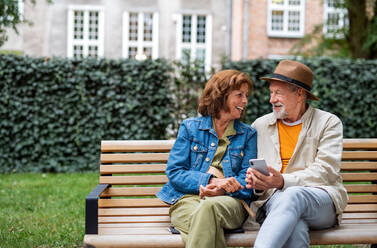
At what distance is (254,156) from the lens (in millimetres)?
3615

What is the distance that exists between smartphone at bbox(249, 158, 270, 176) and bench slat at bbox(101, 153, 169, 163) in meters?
0.99

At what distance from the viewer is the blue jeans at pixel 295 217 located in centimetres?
289

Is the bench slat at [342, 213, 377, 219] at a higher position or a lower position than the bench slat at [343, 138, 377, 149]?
lower

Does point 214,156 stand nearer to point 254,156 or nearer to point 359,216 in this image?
point 254,156

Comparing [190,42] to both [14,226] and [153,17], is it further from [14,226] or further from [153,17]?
[14,226]

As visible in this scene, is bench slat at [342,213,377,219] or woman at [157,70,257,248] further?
bench slat at [342,213,377,219]

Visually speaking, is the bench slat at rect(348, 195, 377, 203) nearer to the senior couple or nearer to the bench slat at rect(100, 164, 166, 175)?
the senior couple

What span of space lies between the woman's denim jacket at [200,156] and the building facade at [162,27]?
1757cm

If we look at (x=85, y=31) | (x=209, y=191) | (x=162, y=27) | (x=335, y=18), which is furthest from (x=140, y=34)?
(x=209, y=191)

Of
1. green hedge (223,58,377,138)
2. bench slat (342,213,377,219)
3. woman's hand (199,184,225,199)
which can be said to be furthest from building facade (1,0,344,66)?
woman's hand (199,184,225,199)

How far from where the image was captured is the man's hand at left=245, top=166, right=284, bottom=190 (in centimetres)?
323

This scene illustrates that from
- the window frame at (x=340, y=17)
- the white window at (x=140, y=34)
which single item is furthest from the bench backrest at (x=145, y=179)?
the white window at (x=140, y=34)

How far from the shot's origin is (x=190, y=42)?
2147 centimetres

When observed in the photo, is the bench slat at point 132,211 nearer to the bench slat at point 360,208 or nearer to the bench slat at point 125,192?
the bench slat at point 125,192
